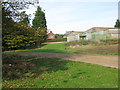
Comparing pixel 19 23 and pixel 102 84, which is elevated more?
pixel 19 23

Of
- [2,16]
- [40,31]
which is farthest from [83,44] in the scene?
[2,16]

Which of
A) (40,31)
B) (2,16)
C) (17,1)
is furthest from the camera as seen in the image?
(40,31)

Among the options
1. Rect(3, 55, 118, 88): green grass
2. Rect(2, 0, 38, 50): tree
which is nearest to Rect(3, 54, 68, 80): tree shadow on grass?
Rect(3, 55, 118, 88): green grass

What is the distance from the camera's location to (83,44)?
2875 cm

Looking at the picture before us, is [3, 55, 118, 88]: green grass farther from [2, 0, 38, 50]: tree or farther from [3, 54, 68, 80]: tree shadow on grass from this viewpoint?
[2, 0, 38, 50]: tree

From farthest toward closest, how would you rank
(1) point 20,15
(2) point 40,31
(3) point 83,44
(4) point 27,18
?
(3) point 83,44, (2) point 40,31, (4) point 27,18, (1) point 20,15

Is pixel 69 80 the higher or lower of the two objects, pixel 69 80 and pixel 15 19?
the lower

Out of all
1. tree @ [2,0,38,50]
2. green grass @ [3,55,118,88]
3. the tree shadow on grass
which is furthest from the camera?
tree @ [2,0,38,50]

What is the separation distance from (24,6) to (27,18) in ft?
3.43

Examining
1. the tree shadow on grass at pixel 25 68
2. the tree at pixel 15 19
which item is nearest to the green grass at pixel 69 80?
the tree shadow on grass at pixel 25 68

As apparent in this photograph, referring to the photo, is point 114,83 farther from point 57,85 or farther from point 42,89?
point 42,89

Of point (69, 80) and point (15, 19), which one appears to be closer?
point (69, 80)

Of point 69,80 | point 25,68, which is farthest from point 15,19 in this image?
point 69,80

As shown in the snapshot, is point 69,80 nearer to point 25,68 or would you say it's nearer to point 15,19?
point 25,68
